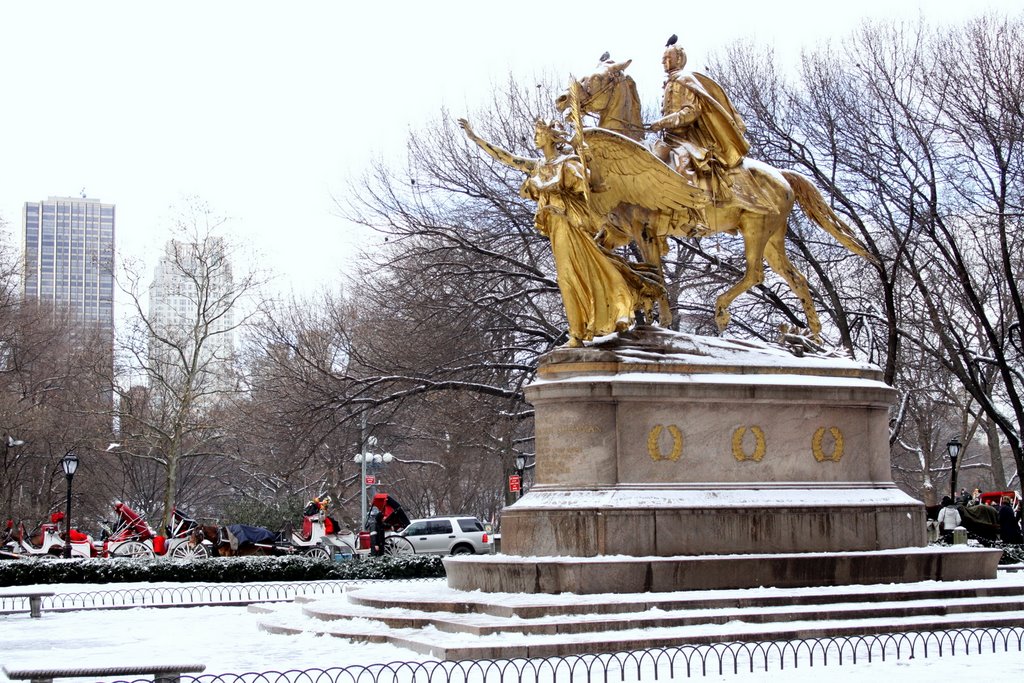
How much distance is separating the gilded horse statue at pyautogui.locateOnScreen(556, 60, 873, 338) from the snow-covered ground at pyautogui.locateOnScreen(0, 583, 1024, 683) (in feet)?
21.0

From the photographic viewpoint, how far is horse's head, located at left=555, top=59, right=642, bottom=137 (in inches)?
647

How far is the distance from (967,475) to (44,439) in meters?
54.2

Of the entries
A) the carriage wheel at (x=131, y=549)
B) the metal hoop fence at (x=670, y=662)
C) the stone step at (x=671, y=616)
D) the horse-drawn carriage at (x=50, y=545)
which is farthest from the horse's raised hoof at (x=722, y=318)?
the horse-drawn carriage at (x=50, y=545)

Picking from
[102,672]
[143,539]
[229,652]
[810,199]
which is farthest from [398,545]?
[102,672]

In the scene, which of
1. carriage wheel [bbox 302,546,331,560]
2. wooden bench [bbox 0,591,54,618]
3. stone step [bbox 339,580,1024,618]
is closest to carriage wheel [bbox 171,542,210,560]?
carriage wheel [bbox 302,546,331,560]

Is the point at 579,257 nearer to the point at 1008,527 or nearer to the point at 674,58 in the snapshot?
the point at 674,58

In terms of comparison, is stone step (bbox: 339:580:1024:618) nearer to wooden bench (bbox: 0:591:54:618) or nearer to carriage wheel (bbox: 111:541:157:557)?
wooden bench (bbox: 0:591:54:618)

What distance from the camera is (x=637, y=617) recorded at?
12.3 meters

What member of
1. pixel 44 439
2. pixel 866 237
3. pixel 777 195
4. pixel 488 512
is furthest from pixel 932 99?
pixel 488 512

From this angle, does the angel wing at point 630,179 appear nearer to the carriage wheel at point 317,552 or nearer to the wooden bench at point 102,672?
the wooden bench at point 102,672

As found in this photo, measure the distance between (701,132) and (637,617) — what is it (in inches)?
268

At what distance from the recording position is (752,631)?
11953 millimetres

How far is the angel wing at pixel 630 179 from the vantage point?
16172 mm

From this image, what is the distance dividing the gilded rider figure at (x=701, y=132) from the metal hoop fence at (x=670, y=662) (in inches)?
257
